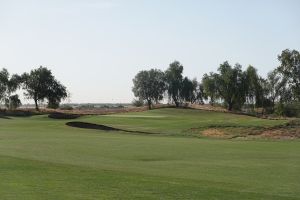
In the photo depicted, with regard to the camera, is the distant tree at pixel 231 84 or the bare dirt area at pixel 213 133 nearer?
the bare dirt area at pixel 213 133

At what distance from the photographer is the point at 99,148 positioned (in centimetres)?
2642

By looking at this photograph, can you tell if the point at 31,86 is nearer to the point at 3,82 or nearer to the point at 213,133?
the point at 3,82

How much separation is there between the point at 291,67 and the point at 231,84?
19244 mm

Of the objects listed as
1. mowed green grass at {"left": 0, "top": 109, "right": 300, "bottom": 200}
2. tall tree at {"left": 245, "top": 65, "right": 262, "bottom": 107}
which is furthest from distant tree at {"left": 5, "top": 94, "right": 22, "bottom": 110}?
mowed green grass at {"left": 0, "top": 109, "right": 300, "bottom": 200}

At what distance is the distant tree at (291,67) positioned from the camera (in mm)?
99125

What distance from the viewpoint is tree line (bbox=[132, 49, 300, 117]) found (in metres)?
102

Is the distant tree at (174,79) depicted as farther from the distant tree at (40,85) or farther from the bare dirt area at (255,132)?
the bare dirt area at (255,132)

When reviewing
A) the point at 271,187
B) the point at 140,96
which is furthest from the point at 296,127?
the point at 140,96

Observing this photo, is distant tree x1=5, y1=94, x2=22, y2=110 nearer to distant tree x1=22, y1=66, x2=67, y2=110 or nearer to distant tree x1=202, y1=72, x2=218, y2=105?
distant tree x1=22, y1=66, x2=67, y2=110

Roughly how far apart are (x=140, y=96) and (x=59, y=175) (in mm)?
124441

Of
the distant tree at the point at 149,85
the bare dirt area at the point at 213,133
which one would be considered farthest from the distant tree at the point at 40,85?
the bare dirt area at the point at 213,133

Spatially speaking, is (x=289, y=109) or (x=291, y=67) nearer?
(x=291, y=67)

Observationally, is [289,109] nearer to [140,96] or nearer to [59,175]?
[140,96]

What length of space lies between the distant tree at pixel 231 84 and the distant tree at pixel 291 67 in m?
15.5
